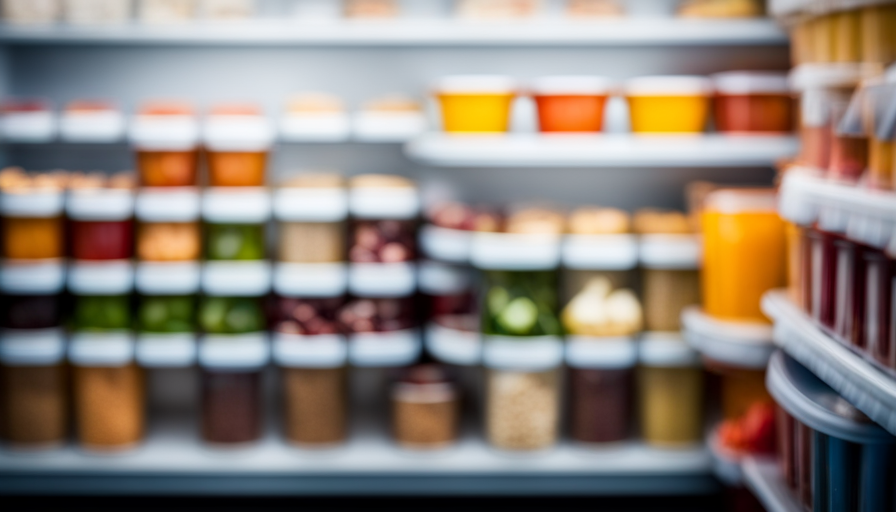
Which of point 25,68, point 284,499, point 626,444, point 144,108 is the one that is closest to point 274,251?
point 144,108

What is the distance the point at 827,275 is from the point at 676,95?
1026mm

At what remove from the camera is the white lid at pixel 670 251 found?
2682 mm

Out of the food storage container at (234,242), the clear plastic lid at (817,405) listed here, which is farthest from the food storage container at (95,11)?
the clear plastic lid at (817,405)

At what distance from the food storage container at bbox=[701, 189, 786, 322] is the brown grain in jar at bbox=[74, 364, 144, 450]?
6.04 feet

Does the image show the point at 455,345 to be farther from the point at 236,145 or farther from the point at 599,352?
the point at 236,145

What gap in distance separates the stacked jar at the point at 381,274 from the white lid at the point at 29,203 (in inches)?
36.6

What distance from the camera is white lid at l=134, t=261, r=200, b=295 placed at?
9.14ft

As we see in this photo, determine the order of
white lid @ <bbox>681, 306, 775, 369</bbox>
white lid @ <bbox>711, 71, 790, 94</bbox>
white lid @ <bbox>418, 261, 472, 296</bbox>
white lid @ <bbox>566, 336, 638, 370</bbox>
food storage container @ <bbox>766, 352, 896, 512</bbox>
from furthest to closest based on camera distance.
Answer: white lid @ <bbox>418, 261, 472, 296</bbox> → white lid @ <bbox>566, 336, 638, 370</bbox> → white lid @ <bbox>711, 71, 790, 94</bbox> → white lid @ <bbox>681, 306, 775, 369</bbox> → food storage container @ <bbox>766, 352, 896, 512</bbox>

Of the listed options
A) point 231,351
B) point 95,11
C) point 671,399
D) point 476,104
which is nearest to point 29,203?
point 95,11

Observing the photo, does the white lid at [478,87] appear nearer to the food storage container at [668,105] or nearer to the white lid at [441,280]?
the food storage container at [668,105]

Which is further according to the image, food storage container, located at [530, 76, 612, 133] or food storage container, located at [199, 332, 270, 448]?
food storage container, located at [199, 332, 270, 448]

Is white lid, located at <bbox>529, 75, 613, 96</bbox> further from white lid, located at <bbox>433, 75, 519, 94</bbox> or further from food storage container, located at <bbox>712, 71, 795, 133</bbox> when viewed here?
food storage container, located at <bbox>712, 71, 795, 133</bbox>

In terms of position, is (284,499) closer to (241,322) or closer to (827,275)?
(241,322)


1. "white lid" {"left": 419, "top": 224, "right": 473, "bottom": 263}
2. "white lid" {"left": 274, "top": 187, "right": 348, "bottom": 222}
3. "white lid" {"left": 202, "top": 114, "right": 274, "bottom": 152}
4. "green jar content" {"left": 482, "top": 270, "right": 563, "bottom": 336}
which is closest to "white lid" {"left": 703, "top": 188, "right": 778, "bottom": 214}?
"green jar content" {"left": 482, "top": 270, "right": 563, "bottom": 336}
